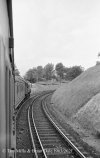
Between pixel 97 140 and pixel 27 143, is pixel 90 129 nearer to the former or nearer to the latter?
pixel 97 140

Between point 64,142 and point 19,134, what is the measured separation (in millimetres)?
3197

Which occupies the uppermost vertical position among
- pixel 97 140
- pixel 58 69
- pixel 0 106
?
pixel 58 69

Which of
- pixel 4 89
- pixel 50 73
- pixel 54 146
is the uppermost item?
pixel 50 73

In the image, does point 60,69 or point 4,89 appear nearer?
point 4,89

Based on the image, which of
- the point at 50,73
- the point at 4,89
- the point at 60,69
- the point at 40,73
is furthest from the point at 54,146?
the point at 40,73

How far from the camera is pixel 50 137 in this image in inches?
488

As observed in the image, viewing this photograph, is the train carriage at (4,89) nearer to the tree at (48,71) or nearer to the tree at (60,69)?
the tree at (60,69)

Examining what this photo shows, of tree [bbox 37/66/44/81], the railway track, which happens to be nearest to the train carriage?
the railway track

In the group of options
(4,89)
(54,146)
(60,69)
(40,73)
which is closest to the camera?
(4,89)

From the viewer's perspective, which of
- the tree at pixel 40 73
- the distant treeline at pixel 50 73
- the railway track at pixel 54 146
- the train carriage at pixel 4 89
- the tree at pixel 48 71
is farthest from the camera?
the tree at pixel 40 73

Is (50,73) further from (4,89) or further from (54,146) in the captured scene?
(4,89)

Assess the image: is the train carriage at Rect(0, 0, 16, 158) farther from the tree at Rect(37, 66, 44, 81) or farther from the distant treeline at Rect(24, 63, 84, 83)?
the tree at Rect(37, 66, 44, 81)

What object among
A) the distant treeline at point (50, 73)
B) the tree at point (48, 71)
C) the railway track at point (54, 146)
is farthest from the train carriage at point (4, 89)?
the tree at point (48, 71)

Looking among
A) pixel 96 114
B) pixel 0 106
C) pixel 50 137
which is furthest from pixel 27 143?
pixel 0 106
